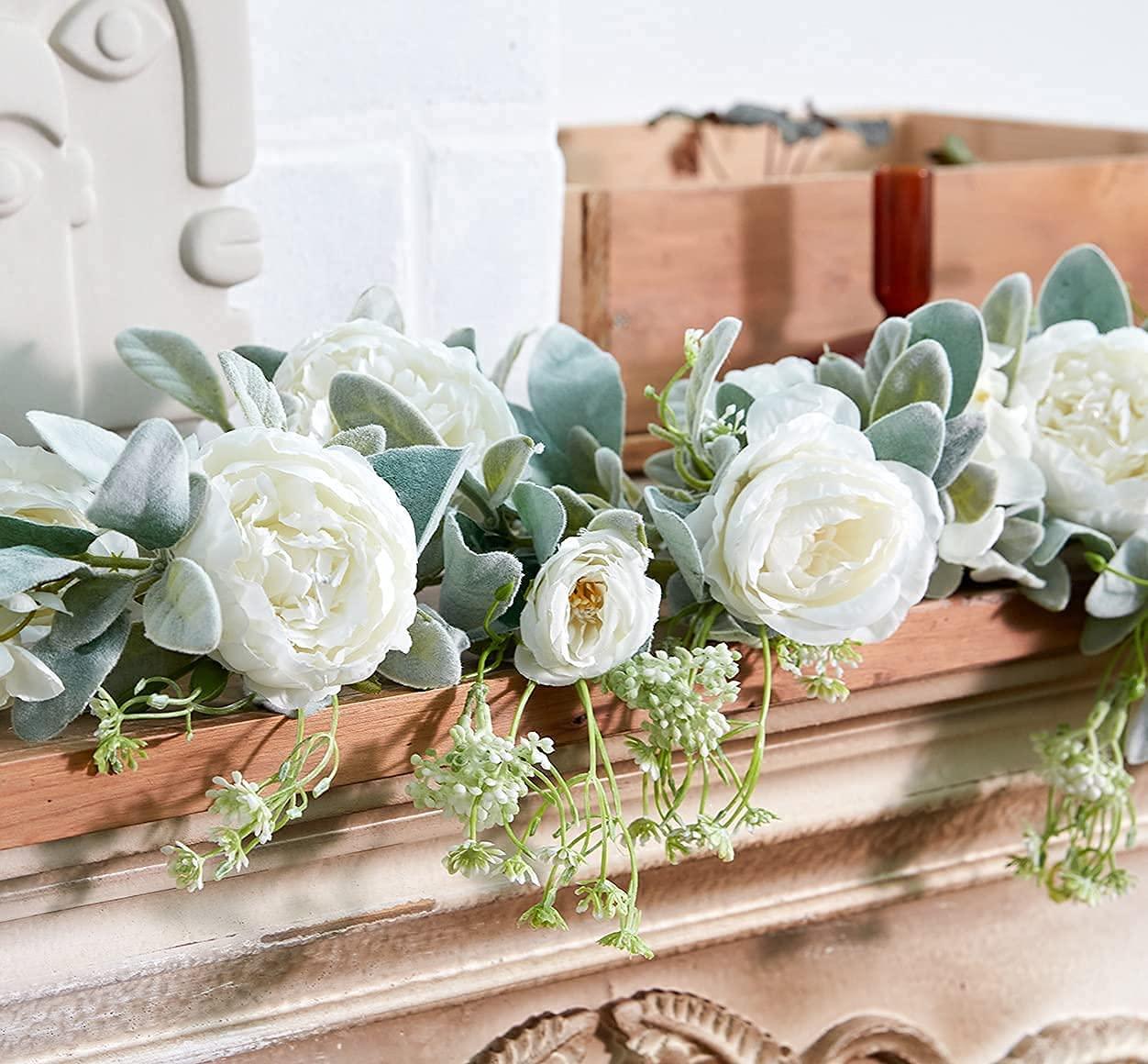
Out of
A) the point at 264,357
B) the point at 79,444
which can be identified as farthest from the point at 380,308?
the point at 79,444

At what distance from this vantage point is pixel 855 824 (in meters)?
0.61

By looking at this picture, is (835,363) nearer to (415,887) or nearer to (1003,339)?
(1003,339)

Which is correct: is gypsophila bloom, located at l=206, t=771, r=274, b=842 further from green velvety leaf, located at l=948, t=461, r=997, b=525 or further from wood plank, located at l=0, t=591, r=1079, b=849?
green velvety leaf, located at l=948, t=461, r=997, b=525

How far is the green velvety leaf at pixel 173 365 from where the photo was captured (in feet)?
1.60

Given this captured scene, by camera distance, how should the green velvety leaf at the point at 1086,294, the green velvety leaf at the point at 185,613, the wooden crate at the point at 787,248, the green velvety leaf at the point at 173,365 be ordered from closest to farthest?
the green velvety leaf at the point at 185,613
the green velvety leaf at the point at 173,365
the green velvety leaf at the point at 1086,294
the wooden crate at the point at 787,248

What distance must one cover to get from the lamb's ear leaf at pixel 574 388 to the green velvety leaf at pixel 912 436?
0.35ft

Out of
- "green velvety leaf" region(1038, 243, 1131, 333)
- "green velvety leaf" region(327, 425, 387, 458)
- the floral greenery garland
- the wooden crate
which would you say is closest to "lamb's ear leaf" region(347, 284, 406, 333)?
the floral greenery garland

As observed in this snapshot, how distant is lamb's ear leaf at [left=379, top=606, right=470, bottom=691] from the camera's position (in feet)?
1.46

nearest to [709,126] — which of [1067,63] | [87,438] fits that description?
[1067,63]

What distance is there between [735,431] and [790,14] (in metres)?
0.86

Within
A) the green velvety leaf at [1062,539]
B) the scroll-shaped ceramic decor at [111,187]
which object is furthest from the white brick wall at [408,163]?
the green velvety leaf at [1062,539]

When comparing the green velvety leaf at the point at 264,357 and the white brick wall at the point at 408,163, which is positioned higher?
the white brick wall at the point at 408,163

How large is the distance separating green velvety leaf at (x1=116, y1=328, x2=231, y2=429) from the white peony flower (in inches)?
1.0

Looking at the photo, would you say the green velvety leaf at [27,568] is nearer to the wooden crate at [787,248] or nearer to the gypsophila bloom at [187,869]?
the gypsophila bloom at [187,869]
